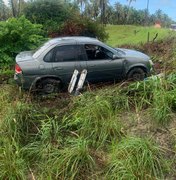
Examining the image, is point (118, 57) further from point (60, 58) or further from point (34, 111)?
point (34, 111)

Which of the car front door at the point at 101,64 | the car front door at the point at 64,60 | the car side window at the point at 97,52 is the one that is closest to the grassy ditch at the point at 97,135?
the car front door at the point at 64,60

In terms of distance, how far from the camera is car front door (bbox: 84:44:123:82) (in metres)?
9.71

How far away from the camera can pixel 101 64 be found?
9773 millimetres

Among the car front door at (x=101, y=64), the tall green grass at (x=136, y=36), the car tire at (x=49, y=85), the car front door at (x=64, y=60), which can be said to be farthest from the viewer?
the tall green grass at (x=136, y=36)

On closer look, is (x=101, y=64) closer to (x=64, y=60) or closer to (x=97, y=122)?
(x=64, y=60)

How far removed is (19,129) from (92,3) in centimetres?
5462

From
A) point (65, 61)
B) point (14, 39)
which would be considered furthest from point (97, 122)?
point (14, 39)

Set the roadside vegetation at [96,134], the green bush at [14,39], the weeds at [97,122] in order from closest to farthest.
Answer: the roadside vegetation at [96,134], the weeds at [97,122], the green bush at [14,39]

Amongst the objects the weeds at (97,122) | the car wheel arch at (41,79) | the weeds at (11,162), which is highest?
the car wheel arch at (41,79)

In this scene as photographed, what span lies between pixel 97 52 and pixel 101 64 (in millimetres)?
378

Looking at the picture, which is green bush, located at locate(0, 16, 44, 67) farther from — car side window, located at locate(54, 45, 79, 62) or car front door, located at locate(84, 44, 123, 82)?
car front door, located at locate(84, 44, 123, 82)

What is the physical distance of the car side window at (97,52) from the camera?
32.2 ft

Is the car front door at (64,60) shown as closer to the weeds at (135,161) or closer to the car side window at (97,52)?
the car side window at (97,52)

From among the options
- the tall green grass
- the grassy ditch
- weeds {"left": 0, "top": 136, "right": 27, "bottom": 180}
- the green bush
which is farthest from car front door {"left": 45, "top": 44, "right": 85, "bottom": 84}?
the tall green grass
